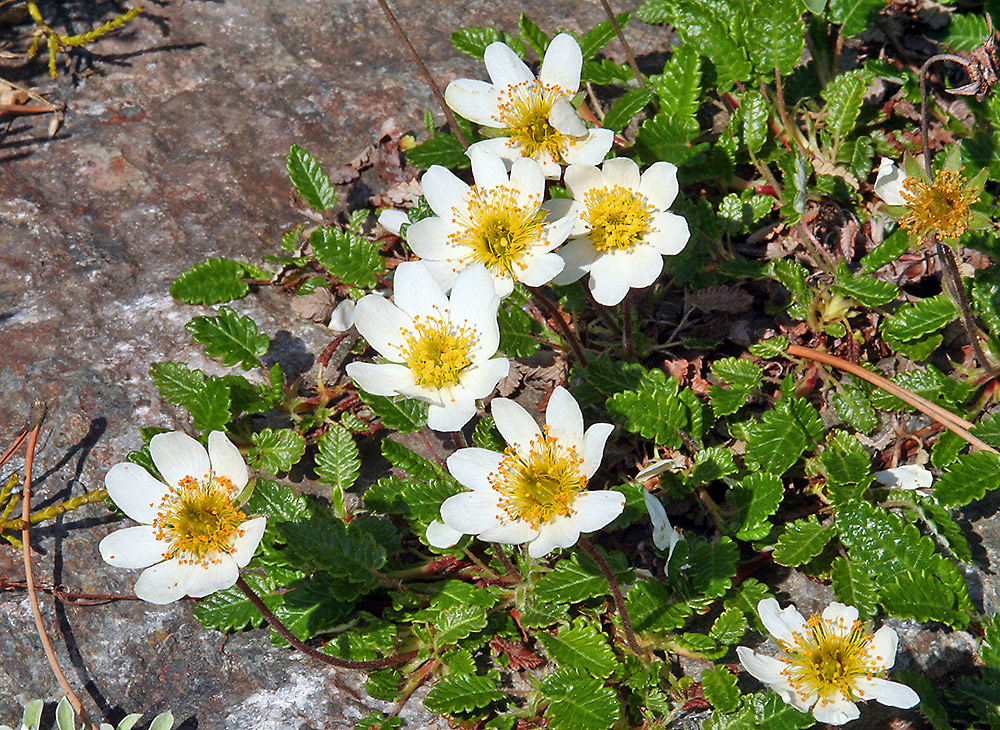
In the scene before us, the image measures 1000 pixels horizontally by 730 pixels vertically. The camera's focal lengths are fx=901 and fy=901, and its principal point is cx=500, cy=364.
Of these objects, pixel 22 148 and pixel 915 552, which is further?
pixel 22 148

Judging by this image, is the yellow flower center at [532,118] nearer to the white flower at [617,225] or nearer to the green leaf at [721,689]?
the white flower at [617,225]

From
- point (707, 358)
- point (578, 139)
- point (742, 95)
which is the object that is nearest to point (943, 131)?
point (742, 95)

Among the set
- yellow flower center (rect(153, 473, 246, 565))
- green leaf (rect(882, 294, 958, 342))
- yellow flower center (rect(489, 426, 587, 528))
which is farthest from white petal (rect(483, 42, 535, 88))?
yellow flower center (rect(153, 473, 246, 565))

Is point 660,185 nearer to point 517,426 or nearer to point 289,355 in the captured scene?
point 517,426

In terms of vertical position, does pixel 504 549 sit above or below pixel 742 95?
below

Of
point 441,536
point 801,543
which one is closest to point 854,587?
point 801,543

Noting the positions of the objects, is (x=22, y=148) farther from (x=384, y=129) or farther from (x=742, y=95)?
(x=742, y=95)
